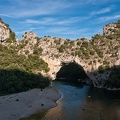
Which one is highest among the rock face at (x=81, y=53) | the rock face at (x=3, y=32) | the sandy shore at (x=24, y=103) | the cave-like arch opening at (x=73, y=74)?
the rock face at (x=3, y=32)

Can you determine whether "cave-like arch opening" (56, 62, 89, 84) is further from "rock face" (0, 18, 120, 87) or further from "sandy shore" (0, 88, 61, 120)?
"sandy shore" (0, 88, 61, 120)

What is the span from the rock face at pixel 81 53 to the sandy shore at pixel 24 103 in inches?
1066

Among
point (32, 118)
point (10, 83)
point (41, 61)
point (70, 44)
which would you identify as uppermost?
point (70, 44)

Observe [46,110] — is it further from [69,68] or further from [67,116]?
[69,68]

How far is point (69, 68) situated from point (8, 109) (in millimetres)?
94659

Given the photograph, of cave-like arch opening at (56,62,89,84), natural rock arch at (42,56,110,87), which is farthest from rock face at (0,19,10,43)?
cave-like arch opening at (56,62,89,84)

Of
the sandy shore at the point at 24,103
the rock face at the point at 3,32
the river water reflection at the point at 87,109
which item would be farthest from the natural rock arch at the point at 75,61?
the river water reflection at the point at 87,109

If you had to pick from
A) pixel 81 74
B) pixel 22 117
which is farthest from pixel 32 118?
pixel 81 74

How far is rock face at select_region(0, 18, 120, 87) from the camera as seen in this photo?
361 ft

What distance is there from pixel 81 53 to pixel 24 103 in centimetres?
5086

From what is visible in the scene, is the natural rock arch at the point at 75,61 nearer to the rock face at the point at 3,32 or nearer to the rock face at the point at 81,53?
the rock face at the point at 81,53

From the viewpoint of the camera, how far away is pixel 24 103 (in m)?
68.6

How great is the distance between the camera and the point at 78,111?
59906mm

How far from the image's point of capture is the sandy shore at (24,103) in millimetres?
56831
